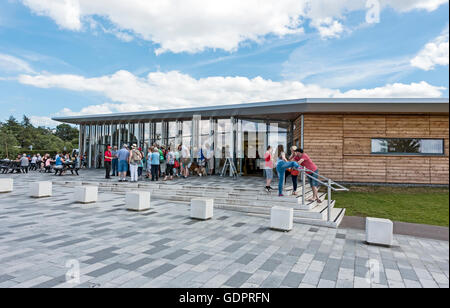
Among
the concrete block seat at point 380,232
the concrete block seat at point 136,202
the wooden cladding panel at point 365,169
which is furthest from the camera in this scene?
the wooden cladding panel at point 365,169

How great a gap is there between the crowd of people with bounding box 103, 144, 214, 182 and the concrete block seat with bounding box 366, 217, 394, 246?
9369 millimetres

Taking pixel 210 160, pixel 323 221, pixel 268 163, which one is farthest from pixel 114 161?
pixel 323 221

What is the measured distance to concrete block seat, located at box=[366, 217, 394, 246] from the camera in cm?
545

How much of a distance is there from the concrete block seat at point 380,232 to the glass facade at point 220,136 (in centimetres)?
1092

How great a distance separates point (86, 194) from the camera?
9016mm

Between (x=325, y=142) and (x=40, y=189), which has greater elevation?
(x=325, y=142)

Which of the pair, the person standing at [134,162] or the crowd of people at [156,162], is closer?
the person standing at [134,162]

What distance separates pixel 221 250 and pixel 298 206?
3788mm

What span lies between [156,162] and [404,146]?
11.3 metres

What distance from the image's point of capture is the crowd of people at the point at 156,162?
41.2 ft

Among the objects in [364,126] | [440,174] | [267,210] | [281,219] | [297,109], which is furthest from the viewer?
[297,109]

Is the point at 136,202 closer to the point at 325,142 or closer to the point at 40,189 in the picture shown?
the point at 40,189

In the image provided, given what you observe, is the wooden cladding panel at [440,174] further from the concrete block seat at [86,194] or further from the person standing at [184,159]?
the person standing at [184,159]

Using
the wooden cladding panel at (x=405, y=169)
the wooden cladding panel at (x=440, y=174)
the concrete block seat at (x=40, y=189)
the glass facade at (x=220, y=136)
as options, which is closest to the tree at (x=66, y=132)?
the glass facade at (x=220, y=136)
